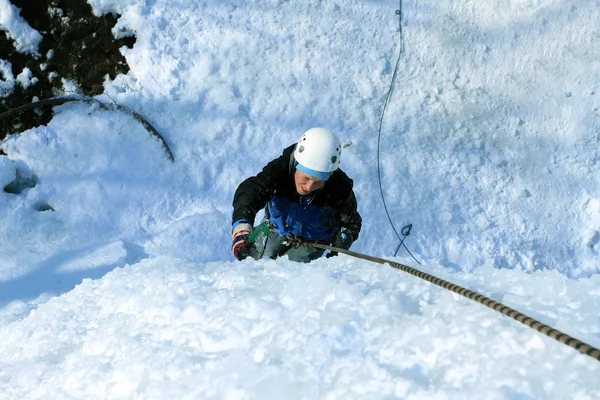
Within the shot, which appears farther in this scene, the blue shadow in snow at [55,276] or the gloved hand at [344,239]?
the blue shadow in snow at [55,276]

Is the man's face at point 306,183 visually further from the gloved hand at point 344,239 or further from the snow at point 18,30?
the snow at point 18,30

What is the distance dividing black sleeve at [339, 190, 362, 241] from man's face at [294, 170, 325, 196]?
0.36m

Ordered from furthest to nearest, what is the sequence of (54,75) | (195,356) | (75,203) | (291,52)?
(291,52)
(54,75)
(75,203)
(195,356)

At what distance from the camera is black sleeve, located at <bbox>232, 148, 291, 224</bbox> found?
362cm

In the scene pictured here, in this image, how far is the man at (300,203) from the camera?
354 centimetres

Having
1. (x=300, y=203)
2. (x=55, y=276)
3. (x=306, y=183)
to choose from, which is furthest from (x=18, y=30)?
(x=306, y=183)

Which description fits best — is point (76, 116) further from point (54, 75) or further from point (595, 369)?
point (595, 369)

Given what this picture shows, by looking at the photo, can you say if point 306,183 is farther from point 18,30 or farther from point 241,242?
point 18,30

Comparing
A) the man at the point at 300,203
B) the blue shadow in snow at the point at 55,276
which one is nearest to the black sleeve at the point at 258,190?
the man at the point at 300,203

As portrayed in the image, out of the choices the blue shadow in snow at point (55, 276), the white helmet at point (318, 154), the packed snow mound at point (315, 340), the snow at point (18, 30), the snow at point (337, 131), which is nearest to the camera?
the packed snow mound at point (315, 340)

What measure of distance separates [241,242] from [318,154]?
80 cm

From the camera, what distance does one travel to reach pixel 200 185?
20.2 feet

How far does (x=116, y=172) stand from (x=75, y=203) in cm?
57

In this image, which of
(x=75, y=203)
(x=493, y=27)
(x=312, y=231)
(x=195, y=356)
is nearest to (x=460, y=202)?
(x=493, y=27)
